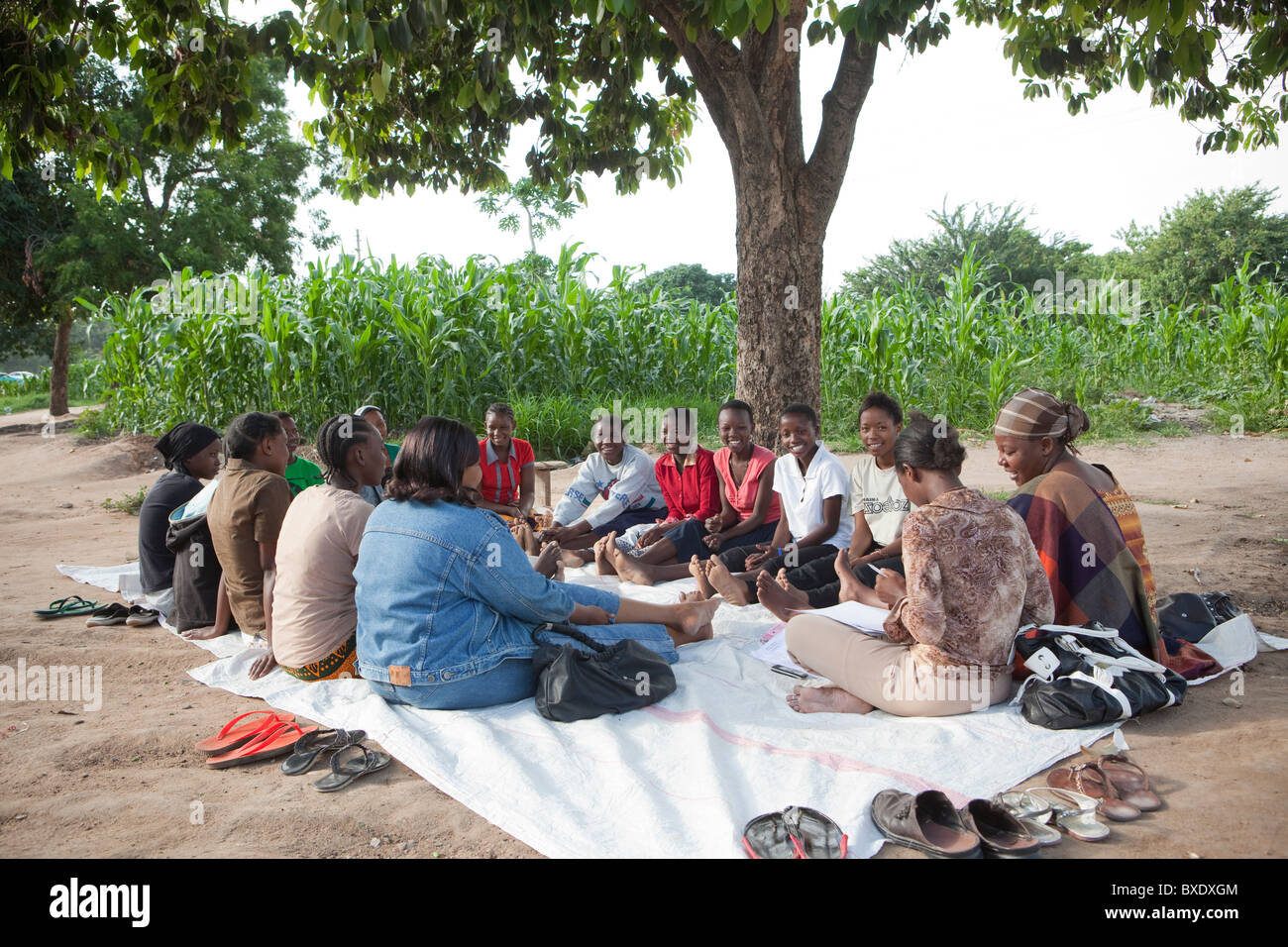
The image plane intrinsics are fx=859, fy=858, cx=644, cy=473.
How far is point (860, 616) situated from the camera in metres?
3.72

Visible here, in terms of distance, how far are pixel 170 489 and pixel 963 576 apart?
4.07m

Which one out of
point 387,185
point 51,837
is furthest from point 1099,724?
point 387,185

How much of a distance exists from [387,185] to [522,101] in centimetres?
143

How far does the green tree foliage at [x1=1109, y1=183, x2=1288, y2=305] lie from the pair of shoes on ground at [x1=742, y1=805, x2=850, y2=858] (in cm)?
2403

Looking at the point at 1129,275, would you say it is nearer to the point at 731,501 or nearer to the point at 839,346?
the point at 839,346

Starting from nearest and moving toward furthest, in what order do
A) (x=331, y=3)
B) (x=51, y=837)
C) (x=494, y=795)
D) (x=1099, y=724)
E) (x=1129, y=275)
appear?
1. (x=51, y=837)
2. (x=494, y=795)
3. (x=1099, y=724)
4. (x=331, y=3)
5. (x=1129, y=275)

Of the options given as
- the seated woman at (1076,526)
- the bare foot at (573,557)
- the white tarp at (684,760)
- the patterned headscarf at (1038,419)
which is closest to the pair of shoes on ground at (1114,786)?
the white tarp at (684,760)

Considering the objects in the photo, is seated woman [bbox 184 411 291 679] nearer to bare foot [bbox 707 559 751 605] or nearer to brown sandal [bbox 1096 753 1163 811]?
bare foot [bbox 707 559 751 605]

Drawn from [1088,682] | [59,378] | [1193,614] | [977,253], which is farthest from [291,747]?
[977,253]

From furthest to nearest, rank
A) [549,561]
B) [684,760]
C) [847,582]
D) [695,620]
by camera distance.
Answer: [549,561]
[847,582]
[695,620]
[684,760]

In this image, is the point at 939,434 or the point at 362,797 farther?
the point at 939,434

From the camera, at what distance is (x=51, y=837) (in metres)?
2.51

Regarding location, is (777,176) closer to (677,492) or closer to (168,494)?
(677,492)

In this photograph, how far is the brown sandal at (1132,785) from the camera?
8.18ft
